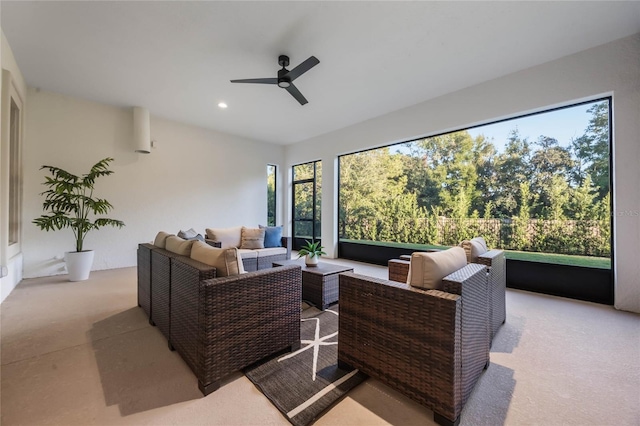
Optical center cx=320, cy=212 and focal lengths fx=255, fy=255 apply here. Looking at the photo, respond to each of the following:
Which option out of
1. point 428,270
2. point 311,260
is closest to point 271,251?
point 311,260

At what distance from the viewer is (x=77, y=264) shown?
3828mm

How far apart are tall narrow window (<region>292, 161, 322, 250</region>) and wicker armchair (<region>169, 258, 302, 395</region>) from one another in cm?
464

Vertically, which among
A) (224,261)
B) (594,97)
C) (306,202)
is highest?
(594,97)

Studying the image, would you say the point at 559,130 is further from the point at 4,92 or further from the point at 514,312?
the point at 4,92

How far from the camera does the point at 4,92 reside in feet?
9.74

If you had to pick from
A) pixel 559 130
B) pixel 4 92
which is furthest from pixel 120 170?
pixel 559 130

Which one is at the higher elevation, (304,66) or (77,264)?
(304,66)

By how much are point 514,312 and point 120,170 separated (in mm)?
6396

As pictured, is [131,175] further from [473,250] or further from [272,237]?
[473,250]

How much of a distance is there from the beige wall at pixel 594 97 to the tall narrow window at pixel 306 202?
280cm

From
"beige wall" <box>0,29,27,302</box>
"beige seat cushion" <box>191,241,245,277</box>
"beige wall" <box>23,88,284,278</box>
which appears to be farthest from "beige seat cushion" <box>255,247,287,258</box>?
"beige wall" <box>0,29,27,302</box>

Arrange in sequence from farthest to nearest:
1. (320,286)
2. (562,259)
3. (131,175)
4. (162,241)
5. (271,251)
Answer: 1. (131,175)
2. (271,251)
3. (562,259)
4. (320,286)
5. (162,241)

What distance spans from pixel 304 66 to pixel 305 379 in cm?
286

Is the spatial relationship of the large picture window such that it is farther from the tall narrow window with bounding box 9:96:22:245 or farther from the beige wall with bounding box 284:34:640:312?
the tall narrow window with bounding box 9:96:22:245
